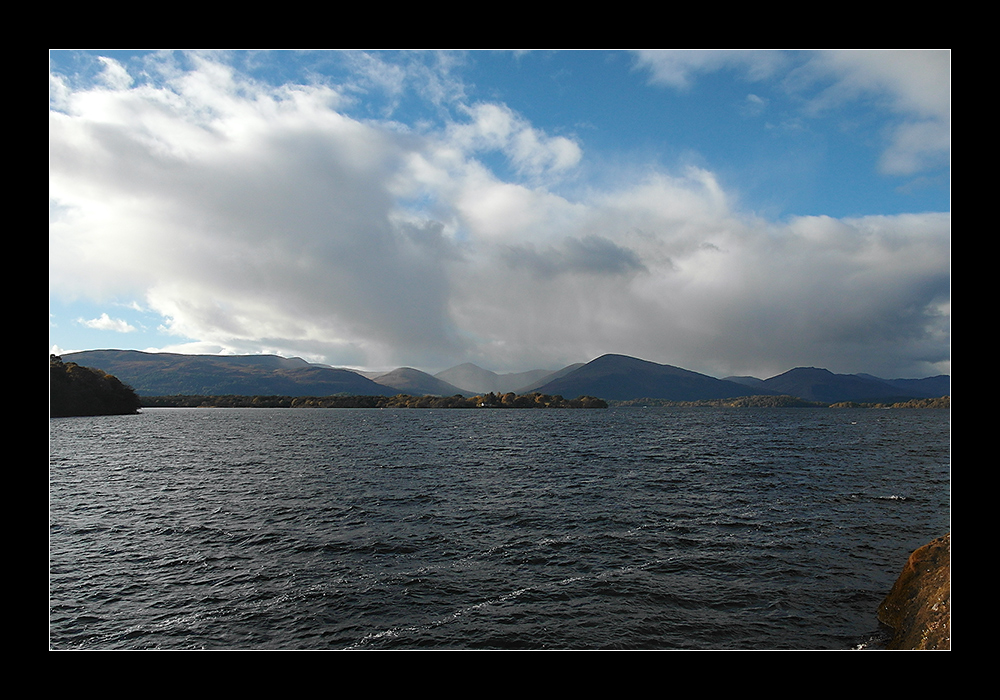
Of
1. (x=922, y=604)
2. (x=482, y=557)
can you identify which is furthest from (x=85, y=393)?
(x=922, y=604)

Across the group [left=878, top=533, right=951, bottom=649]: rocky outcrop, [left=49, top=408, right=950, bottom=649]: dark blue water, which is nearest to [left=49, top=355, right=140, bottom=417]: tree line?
[left=49, top=408, right=950, bottom=649]: dark blue water

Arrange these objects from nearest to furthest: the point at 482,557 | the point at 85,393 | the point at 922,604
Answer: the point at 922,604, the point at 482,557, the point at 85,393

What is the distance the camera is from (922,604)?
12.5 metres

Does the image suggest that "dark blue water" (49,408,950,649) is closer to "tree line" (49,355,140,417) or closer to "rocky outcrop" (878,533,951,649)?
"rocky outcrop" (878,533,951,649)

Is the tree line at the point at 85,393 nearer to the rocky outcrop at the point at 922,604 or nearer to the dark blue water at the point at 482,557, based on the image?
the dark blue water at the point at 482,557

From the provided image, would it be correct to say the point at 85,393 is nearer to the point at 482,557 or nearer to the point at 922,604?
the point at 482,557

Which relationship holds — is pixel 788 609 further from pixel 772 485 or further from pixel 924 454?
pixel 924 454

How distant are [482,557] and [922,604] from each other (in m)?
15.2

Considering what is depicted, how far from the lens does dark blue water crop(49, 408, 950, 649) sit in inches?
545

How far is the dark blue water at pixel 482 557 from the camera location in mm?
13836

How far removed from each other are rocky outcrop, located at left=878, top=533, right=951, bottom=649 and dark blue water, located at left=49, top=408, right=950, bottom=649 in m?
0.80
